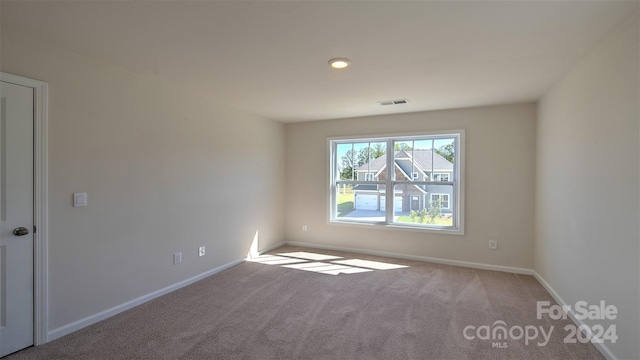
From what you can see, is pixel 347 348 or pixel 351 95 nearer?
pixel 347 348

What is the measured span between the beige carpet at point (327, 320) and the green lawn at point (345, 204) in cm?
143

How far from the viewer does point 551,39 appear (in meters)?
2.15

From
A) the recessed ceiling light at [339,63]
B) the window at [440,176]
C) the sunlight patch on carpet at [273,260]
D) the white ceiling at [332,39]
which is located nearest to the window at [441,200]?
the window at [440,176]

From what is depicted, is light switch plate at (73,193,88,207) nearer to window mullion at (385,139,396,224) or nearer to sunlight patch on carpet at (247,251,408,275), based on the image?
sunlight patch on carpet at (247,251,408,275)

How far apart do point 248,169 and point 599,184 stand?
398cm

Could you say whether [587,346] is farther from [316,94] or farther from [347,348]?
[316,94]

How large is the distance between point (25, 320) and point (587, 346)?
427 cm

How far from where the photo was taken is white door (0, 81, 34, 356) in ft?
6.91

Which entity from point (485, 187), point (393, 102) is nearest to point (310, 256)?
point (393, 102)

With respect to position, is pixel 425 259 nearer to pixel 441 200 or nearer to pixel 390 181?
pixel 441 200

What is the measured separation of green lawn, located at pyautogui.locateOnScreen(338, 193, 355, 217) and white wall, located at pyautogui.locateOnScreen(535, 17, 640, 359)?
9.12 ft

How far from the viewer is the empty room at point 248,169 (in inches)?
77.4

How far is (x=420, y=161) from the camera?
184 inches

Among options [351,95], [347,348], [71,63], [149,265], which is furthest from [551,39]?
[149,265]
